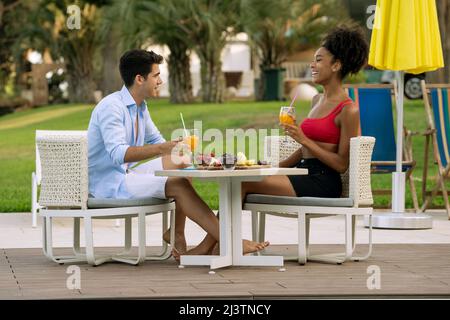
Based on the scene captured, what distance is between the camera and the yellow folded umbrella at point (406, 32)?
8586mm

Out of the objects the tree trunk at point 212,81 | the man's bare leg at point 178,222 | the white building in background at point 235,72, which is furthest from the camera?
the white building in background at point 235,72

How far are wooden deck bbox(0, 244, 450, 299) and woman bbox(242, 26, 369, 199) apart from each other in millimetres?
444

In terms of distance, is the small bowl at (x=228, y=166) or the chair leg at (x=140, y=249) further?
the chair leg at (x=140, y=249)

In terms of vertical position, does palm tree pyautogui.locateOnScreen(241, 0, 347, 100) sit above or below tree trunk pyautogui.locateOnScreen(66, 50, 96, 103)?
above

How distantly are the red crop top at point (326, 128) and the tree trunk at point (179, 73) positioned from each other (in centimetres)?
1670

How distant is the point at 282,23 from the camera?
23234mm

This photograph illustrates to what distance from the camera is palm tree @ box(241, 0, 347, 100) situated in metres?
22.2

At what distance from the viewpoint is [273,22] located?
75.5 ft

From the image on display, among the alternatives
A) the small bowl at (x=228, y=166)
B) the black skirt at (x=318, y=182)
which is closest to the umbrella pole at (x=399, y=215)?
the black skirt at (x=318, y=182)

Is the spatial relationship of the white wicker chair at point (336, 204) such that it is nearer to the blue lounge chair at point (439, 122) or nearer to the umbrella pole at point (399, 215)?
the umbrella pole at point (399, 215)

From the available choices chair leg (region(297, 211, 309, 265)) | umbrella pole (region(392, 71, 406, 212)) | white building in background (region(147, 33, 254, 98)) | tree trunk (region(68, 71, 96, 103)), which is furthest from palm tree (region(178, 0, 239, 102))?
chair leg (region(297, 211, 309, 265))

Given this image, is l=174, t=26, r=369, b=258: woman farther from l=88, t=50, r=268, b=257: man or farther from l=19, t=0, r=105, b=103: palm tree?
l=19, t=0, r=105, b=103: palm tree

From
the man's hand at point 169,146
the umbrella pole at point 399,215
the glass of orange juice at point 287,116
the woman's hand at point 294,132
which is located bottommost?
the umbrella pole at point 399,215
